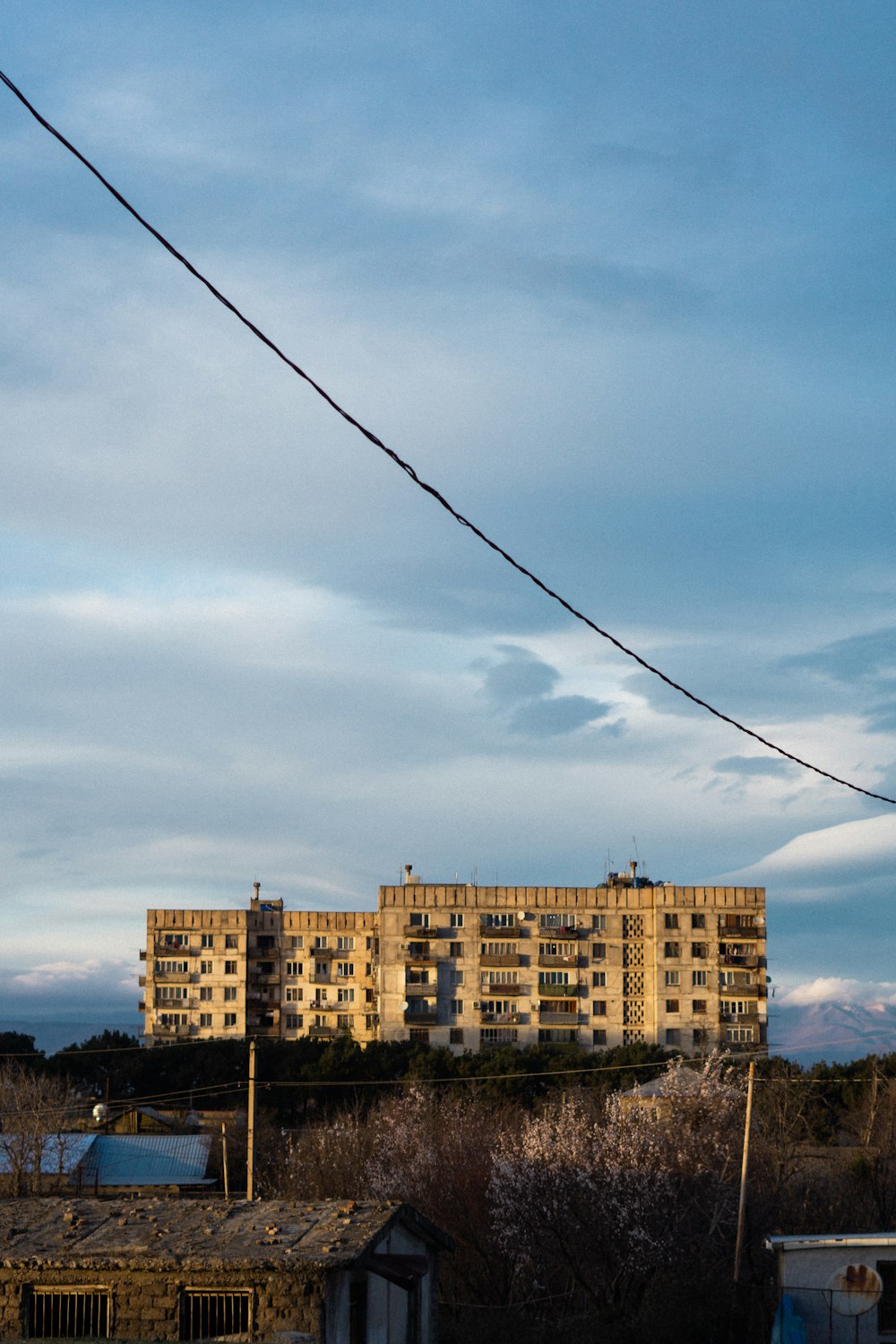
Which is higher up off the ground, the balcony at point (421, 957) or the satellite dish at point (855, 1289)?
the balcony at point (421, 957)

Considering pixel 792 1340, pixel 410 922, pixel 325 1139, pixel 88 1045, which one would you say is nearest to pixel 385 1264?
pixel 792 1340

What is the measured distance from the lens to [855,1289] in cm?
2486

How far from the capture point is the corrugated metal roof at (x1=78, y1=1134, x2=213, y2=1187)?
171 feet

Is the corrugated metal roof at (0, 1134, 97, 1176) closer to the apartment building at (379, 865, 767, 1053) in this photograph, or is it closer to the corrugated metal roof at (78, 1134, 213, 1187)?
the corrugated metal roof at (78, 1134, 213, 1187)

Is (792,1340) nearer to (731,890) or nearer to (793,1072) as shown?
(793,1072)

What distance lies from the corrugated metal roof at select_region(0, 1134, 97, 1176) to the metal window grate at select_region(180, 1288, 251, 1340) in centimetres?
3356

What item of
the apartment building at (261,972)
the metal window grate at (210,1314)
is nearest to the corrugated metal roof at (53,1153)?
the metal window grate at (210,1314)

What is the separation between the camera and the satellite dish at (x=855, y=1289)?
24797mm

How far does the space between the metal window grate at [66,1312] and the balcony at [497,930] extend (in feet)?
278

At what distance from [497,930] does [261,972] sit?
18972 mm

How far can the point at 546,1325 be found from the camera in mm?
30422

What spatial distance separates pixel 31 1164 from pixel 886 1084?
114 feet

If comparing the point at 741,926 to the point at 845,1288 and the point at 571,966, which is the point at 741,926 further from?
the point at 845,1288

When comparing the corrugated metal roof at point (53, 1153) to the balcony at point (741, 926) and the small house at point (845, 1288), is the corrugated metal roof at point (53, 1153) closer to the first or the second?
the small house at point (845, 1288)
